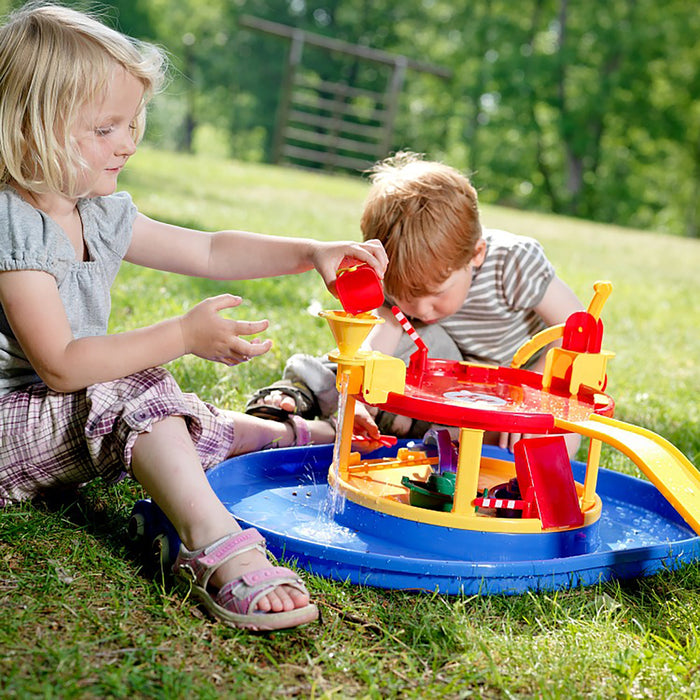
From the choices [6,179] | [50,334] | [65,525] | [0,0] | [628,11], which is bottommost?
[65,525]

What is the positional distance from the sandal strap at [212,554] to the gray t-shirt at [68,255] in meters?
0.62

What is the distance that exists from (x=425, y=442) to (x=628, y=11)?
893 inches

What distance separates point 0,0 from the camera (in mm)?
13547

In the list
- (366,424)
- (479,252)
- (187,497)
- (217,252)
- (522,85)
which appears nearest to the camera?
(187,497)

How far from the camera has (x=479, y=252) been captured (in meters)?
2.59

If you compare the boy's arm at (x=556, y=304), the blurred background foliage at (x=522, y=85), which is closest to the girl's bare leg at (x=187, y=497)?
the boy's arm at (x=556, y=304)

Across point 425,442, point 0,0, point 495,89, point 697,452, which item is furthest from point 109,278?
point 495,89

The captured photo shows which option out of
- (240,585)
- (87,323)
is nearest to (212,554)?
(240,585)

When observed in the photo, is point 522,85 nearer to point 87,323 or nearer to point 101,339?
point 87,323

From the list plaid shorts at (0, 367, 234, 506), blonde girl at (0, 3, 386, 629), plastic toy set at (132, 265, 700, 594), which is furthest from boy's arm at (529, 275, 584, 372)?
plaid shorts at (0, 367, 234, 506)

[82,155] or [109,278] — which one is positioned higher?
[82,155]

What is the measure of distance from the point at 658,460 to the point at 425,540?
49 centimetres

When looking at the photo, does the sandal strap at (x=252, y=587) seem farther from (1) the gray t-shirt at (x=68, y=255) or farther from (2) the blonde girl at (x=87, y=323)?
(1) the gray t-shirt at (x=68, y=255)

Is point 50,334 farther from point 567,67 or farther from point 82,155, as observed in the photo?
point 567,67
